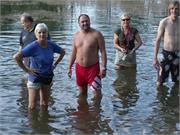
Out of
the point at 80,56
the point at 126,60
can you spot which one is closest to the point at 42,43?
the point at 80,56

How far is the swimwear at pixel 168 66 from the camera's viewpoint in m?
10.1

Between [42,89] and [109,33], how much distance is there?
495 inches

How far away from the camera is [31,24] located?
10664mm

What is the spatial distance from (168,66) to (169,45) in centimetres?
56

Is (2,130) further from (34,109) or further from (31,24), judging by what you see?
(31,24)

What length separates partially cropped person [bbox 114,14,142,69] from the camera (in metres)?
12.3

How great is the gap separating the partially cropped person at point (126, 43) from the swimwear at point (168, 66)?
6.43 ft

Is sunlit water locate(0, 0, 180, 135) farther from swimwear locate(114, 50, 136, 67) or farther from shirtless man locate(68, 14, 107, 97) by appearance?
shirtless man locate(68, 14, 107, 97)

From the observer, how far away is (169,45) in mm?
10062

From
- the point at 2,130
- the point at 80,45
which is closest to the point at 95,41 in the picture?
the point at 80,45

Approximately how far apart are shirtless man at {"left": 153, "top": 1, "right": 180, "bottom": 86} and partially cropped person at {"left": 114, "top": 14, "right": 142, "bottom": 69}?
79.1 inches

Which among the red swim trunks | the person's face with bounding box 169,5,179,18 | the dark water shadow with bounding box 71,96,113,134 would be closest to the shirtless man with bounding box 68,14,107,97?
the red swim trunks

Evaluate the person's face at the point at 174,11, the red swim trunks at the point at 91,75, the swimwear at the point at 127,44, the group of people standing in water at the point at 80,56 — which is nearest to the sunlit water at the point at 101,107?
the swimwear at the point at 127,44

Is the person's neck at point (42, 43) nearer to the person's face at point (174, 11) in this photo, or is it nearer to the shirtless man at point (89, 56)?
the shirtless man at point (89, 56)
